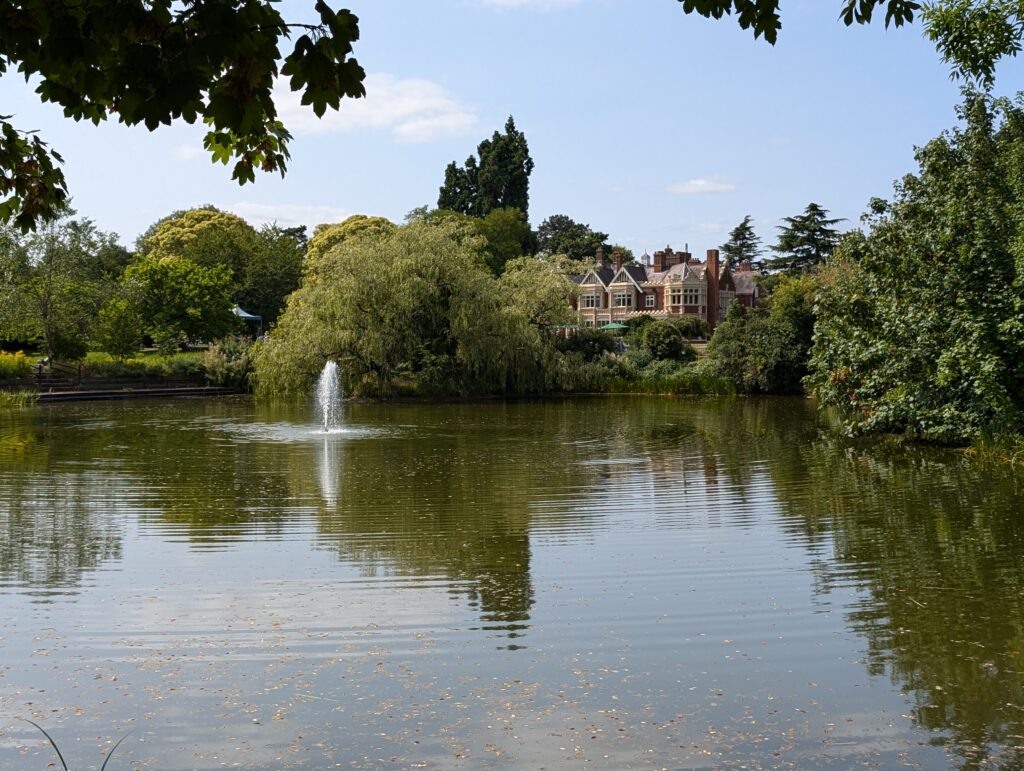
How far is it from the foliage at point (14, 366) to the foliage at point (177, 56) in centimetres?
3760

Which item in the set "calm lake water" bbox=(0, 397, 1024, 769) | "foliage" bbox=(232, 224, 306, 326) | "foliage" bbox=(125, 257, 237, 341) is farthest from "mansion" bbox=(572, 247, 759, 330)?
"calm lake water" bbox=(0, 397, 1024, 769)

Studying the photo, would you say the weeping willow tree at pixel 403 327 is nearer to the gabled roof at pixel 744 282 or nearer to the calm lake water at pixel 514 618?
the calm lake water at pixel 514 618

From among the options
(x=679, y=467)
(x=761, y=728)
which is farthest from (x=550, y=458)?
(x=761, y=728)

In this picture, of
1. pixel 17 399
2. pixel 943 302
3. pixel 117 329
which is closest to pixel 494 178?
pixel 117 329

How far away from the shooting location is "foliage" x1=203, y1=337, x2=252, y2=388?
42.1 m

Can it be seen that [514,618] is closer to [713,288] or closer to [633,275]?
[713,288]

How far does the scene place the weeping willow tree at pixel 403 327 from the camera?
3647 cm

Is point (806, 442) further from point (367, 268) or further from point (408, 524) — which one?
point (367, 268)

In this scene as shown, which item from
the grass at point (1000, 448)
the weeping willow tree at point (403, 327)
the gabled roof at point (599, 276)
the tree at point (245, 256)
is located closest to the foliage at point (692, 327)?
the gabled roof at point (599, 276)

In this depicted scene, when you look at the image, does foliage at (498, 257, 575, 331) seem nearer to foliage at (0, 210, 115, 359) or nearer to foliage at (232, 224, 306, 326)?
foliage at (0, 210, 115, 359)

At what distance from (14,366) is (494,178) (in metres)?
47.4

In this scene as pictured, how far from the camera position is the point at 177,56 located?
3475mm

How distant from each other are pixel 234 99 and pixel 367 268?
3359cm

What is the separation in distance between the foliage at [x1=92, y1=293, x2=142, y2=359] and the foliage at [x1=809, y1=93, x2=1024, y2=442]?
3008cm
